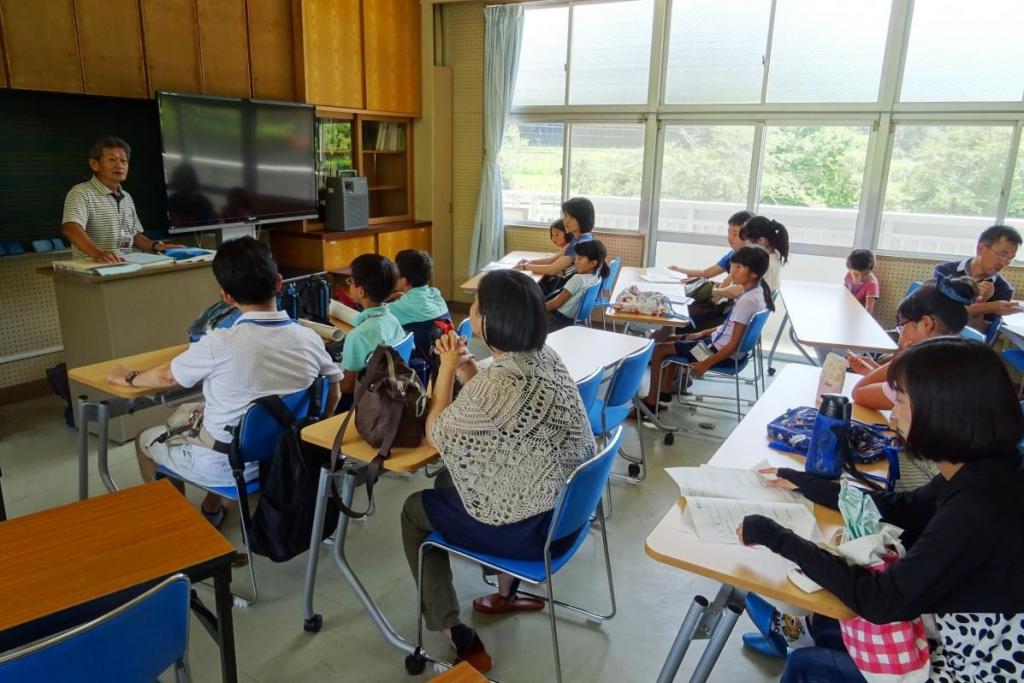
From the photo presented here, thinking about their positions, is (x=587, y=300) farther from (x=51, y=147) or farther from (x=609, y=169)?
(x=51, y=147)

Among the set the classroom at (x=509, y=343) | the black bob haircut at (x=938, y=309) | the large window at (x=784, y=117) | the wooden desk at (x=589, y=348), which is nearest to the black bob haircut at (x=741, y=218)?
the classroom at (x=509, y=343)


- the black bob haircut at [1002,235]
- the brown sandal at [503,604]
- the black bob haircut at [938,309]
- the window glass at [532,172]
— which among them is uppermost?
the window glass at [532,172]

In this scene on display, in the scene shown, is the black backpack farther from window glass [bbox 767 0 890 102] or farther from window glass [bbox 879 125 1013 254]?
window glass [bbox 879 125 1013 254]

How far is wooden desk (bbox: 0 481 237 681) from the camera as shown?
122cm

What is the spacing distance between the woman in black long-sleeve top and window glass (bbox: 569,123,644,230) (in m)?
4.90

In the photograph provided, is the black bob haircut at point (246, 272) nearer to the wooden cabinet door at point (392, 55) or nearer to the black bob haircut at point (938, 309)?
the black bob haircut at point (938, 309)

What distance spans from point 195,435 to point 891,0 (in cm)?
537

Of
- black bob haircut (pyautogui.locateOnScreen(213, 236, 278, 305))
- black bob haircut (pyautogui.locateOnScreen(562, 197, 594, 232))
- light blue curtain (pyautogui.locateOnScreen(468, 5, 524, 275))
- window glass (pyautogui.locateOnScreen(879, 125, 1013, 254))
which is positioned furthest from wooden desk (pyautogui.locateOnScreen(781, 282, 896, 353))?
light blue curtain (pyautogui.locateOnScreen(468, 5, 524, 275))

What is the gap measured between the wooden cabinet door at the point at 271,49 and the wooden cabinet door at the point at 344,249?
115 cm

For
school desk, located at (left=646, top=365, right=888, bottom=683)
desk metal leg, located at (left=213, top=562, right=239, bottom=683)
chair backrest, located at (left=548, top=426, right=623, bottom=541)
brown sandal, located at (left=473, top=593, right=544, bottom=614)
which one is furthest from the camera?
brown sandal, located at (left=473, top=593, right=544, bottom=614)

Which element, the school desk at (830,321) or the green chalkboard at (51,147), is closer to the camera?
the school desk at (830,321)

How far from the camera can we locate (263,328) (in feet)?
7.23

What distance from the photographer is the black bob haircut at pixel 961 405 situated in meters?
1.20

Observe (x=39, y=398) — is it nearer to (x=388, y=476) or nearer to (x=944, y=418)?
(x=388, y=476)
